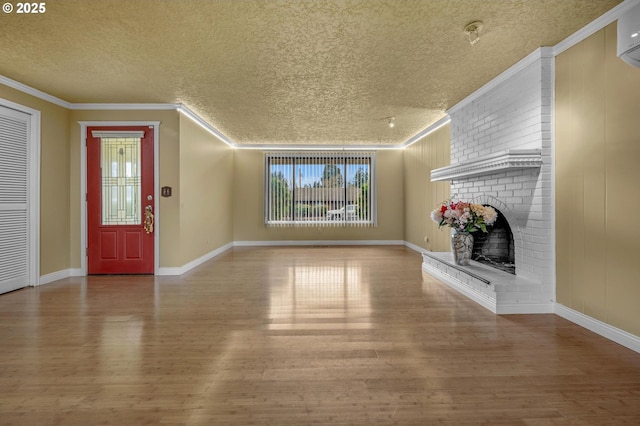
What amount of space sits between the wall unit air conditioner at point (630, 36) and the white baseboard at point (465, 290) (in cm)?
224

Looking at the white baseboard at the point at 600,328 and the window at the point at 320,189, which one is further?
the window at the point at 320,189

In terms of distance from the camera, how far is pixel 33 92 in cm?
410

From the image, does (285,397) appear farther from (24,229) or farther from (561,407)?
(24,229)

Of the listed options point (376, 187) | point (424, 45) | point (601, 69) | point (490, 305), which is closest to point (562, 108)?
point (601, 69)

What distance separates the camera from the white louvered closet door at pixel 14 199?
12.5ft

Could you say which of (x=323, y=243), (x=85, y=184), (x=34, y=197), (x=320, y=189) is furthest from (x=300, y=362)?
A: (x=320, y=189)

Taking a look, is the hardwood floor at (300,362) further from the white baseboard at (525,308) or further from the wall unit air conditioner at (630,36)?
the wall unit air conditioner at (630,36)

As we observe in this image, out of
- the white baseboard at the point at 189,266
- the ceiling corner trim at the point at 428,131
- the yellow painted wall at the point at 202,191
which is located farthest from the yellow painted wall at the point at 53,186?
the ceiling corner trim at the point at 428,131

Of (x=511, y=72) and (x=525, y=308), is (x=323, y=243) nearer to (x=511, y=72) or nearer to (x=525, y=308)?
(x=525, y=308)

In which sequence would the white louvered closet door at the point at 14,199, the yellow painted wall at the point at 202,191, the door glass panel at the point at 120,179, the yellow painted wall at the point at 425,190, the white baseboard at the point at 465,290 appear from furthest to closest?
the yellow painted wall at the point at 425,190 → the yellow painted wall at the point at 202,191 → the door glass panel at the point at 120,179 → the white louvered closet door at the point at 14,199 → the white baseboard at the point at 465,290

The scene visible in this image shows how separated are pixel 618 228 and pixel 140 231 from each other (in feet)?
18.7

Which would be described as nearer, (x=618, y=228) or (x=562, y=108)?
(x=618, y=228)

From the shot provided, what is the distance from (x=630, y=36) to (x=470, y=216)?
2116mm

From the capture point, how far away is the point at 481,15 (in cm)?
247
